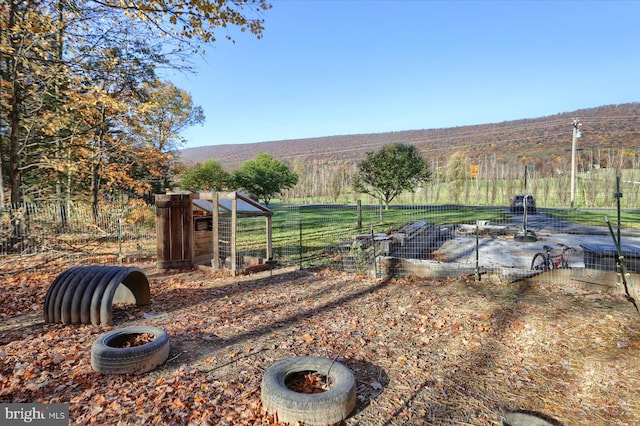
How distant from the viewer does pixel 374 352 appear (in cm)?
437

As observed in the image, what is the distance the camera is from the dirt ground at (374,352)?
10.3ft

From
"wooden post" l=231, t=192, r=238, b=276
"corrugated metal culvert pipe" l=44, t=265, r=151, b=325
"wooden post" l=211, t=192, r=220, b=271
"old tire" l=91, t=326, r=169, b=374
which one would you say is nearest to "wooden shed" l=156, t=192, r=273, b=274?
"wooden post" l=211, t=192, r=220, b=271

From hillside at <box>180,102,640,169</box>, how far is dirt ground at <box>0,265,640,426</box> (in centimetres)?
3308

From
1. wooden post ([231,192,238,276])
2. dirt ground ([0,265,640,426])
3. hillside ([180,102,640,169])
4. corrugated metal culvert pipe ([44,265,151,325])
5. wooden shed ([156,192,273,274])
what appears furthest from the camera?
hillside ([180,102,640,169])

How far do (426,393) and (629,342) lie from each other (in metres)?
3.08

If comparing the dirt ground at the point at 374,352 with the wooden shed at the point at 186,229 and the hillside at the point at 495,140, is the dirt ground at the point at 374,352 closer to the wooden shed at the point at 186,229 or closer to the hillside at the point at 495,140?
the wooden shed at the point at 186,229

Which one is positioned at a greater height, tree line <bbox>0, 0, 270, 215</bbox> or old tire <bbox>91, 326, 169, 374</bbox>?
tree line <bbox>0, 0, 270, 215</bbox>

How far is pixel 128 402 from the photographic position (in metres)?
3.17

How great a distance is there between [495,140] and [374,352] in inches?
3038

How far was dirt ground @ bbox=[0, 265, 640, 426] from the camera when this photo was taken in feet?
10.3

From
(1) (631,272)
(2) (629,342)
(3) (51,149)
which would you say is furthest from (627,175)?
(3) (51,149)

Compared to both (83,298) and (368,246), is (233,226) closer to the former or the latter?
(83,298)

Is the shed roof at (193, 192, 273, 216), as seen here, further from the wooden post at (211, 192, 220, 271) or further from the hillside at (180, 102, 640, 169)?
the hillside at (180, 102, 640, 169)

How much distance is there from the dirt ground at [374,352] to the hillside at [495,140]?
1302 inches
